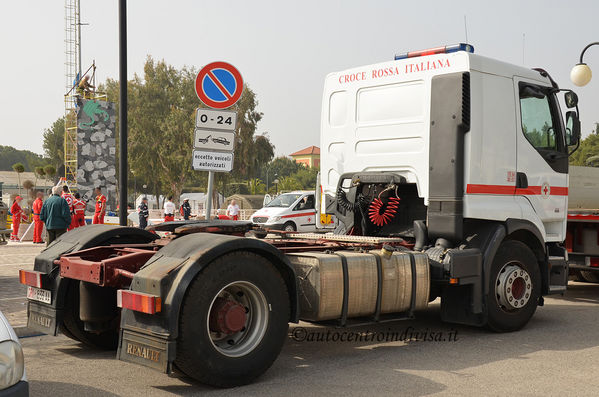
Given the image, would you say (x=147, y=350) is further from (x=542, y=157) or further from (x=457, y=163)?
(x=542, y=157)

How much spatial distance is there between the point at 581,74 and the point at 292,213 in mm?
10898

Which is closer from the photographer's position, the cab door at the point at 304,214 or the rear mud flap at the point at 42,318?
the rear mud flap at the point at 42,318

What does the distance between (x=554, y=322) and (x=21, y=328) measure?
6.10m

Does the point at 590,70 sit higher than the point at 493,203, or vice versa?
the point at 590,70

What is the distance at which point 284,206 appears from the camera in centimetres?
2461

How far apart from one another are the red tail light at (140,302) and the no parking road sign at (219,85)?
3362mm

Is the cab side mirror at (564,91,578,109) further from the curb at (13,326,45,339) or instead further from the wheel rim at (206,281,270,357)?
the curb at (13,326,45,339)

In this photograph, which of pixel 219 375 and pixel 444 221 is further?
pixel 444 221

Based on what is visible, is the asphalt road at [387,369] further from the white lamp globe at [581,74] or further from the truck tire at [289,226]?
the truck tire at [289,226]

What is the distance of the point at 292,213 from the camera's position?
79.8ft

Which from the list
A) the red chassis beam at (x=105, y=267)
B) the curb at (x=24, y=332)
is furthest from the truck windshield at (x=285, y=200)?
the red chassis beam at (x=105, y=267)

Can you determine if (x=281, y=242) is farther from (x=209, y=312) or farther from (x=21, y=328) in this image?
(x=21, y=328)

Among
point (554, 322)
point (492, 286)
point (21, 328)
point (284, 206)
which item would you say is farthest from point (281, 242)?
point (284, 206)

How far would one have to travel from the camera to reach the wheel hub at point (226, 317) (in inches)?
199
